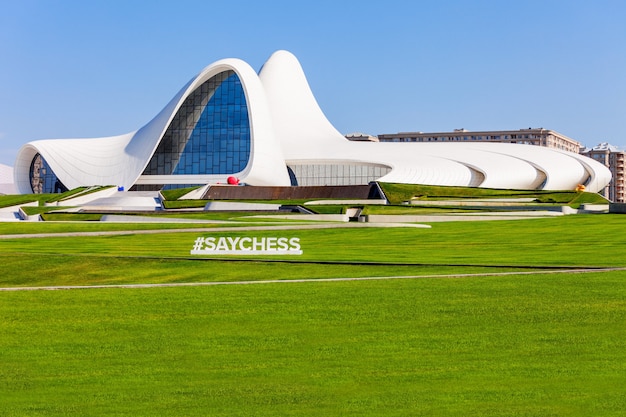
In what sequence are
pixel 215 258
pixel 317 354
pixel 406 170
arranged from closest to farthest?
pixel 317 354
pixel 215 258
pixel 406 170

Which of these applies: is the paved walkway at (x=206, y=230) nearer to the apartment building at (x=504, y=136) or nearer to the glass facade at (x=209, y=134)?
the glass facade at (x=209, y=134)

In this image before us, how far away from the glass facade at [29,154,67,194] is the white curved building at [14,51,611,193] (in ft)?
0.26

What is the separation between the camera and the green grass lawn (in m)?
6.37

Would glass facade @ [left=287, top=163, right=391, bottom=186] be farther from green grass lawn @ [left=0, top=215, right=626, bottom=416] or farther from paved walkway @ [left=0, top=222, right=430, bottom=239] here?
green grass lawn @ [left=0, top=215, right=626, bottom=416]

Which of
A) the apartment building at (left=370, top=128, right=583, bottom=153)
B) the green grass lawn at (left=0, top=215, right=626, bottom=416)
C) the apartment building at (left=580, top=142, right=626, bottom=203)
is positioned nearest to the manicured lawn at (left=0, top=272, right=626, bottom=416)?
the green grass lawn at (left=0, top=215, right=626, bottom=416)

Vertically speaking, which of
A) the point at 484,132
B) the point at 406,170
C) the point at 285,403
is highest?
the point at 484,132

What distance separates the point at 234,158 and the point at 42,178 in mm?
15960

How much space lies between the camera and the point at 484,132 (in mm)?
124750

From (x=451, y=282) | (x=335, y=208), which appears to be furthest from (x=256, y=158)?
(x=451, y=282)

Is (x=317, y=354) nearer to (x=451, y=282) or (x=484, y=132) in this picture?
(x=451, y=282)

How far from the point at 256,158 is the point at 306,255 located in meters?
40.2

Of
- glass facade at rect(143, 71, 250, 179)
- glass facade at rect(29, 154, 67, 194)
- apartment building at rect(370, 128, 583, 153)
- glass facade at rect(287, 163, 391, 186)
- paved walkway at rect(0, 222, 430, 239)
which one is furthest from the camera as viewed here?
apartment building at rect(370, 128, 583, 153)

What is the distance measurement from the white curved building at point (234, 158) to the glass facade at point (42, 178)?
8 cm

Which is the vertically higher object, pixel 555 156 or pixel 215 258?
pixel 555 156
